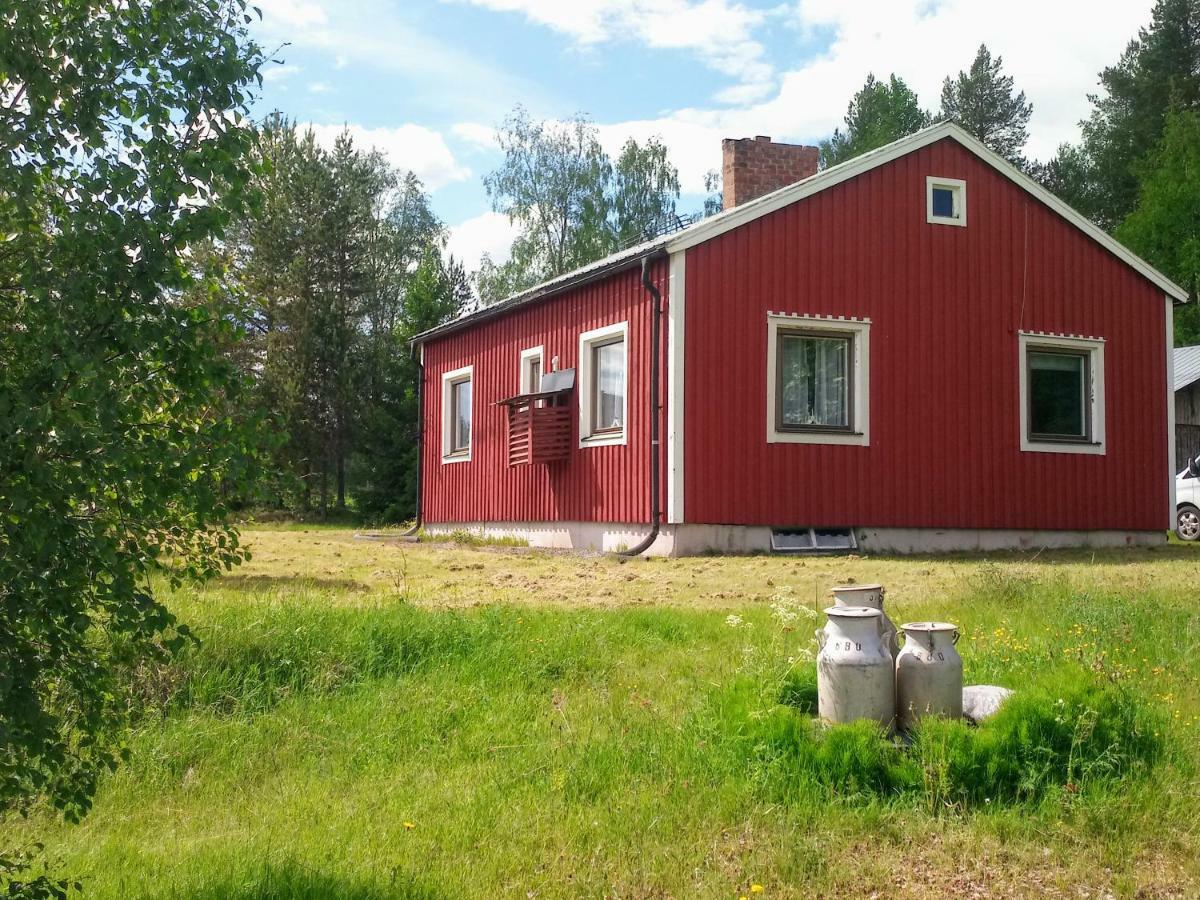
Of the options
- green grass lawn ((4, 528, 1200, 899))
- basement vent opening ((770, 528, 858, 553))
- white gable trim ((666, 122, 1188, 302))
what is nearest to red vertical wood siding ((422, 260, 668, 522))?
white gable trim ((666, 122, 1188, 302))

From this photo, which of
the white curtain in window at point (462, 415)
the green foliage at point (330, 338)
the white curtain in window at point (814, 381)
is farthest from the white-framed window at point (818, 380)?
the green foliage at point (330, 338)

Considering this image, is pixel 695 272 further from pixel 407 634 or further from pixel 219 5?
pixel 219 5

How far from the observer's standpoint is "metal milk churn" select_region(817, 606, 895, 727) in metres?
4.71

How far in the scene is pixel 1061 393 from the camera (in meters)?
15.0

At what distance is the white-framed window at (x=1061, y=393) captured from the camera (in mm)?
14672

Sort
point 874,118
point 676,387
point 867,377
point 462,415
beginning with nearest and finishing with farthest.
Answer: point 676,387 → point 867,377 → point 462,415 → point 874,118

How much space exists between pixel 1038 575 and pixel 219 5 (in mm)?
8678

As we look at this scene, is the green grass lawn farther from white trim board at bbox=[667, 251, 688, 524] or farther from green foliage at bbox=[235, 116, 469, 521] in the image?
green foliage at bbox=[235, 116, 469, 521]

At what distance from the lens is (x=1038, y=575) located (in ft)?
33.4

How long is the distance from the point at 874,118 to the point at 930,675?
47.8 metres

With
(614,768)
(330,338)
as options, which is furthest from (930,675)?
(330,338)

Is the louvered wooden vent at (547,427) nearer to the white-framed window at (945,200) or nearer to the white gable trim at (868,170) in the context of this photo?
the white gable trim at (868,170)

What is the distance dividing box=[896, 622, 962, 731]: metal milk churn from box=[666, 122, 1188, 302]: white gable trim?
28.3 feet

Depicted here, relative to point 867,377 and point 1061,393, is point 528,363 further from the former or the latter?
point 1061,393
